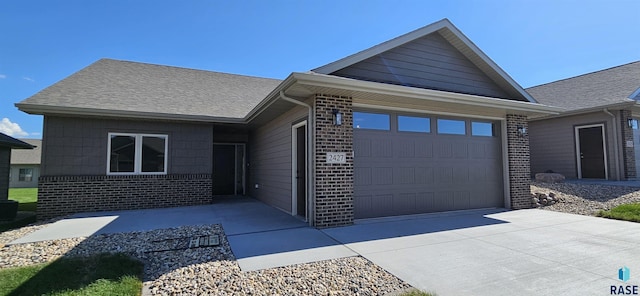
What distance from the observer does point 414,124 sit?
7320 mm

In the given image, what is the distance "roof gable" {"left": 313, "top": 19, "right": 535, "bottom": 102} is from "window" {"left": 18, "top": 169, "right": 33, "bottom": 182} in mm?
36359

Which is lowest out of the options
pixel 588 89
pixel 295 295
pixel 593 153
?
pixel 295 295

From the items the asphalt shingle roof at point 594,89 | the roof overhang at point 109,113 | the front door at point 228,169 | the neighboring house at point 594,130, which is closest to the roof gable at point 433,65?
the roof overhang at point 109,113

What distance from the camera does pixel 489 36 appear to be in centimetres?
978

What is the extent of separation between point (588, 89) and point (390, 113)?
1269 cm

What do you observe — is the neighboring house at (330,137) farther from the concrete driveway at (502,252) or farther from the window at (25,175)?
the window at (25,175)

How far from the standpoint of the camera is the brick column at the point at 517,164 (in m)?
8.35

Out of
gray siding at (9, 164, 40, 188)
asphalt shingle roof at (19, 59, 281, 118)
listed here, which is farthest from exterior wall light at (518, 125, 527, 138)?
gray siding at (9, 164, 40, 188)

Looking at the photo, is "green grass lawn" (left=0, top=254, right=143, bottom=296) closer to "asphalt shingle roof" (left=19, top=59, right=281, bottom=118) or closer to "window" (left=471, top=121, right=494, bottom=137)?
"asphalt shingle roof" (left=19, top=59, right=281, bottom=118)

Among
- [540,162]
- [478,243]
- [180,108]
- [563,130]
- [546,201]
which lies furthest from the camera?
[540,162]

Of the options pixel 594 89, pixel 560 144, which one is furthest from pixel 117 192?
pixel 594 89

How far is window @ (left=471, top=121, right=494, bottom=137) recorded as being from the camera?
818cm

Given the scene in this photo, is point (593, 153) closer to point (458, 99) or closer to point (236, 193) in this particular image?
point (458, 99)

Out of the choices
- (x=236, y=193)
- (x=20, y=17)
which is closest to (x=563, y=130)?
(x=236, y=193)
